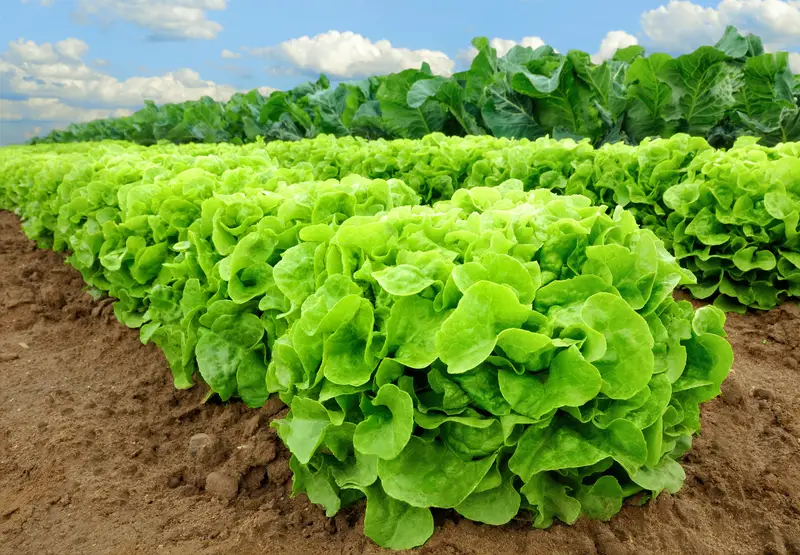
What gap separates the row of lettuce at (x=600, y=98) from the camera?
9.09m

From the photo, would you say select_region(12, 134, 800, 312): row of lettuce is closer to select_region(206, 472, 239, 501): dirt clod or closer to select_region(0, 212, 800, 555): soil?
select_region(0, 212, 800, 555): soil

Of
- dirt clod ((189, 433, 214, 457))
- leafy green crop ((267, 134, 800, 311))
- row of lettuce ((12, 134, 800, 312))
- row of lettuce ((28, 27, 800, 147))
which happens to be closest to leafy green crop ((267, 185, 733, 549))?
dirt clod ((189, 433, 214, 457))

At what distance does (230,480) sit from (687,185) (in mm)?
4649

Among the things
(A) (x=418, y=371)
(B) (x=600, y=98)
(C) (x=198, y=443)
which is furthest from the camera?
(B) (x=600, y=98)

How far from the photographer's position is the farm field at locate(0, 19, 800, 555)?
244 cm

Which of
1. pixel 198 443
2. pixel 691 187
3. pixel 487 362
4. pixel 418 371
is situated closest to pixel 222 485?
pixel 198 443

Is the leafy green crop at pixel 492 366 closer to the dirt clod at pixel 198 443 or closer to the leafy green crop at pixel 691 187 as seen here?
the dirt clod at pixel 198 443

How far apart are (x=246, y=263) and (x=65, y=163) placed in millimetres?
6073

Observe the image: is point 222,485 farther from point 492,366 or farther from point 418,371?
point 492,366

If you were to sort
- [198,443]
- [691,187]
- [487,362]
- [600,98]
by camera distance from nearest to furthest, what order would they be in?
[487,362] < [198,443] < [691,187] < [600,98]

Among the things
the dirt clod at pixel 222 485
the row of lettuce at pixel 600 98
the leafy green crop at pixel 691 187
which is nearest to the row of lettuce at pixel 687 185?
the leafy green crop at pixel 691 187

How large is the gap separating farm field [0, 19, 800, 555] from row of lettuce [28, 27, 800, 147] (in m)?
3.08

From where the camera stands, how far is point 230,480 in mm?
3314

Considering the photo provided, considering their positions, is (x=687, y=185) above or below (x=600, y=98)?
below
